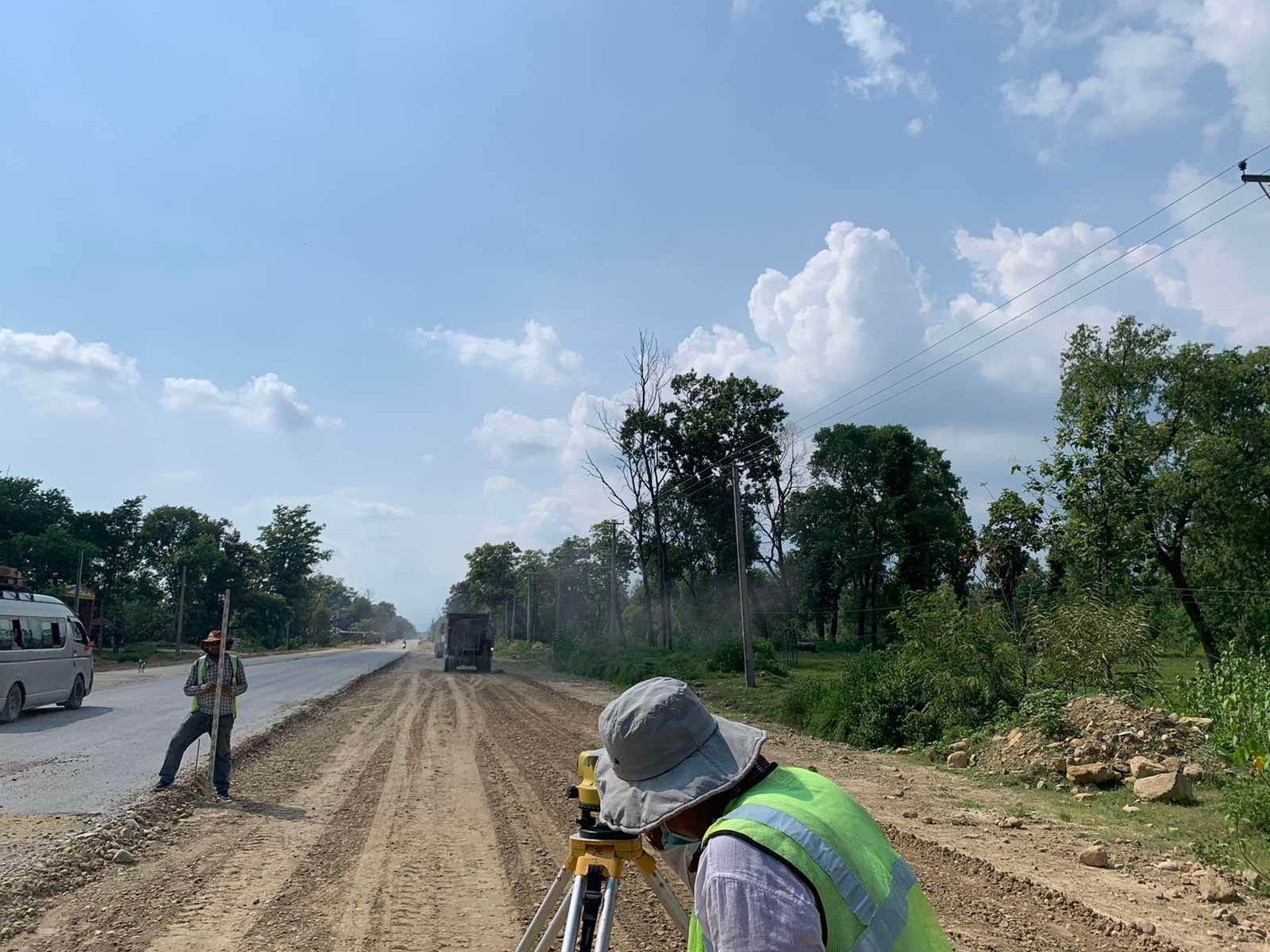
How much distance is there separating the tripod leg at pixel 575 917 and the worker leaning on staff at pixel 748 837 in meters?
0.50

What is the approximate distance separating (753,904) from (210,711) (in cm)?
1057

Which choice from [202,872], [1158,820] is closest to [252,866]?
[202,872]

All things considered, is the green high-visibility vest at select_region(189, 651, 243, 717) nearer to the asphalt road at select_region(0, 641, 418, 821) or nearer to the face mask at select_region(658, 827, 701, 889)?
the asphalt road at select_region(0, 641, 418, 821)

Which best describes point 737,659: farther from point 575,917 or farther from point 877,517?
point 575,917

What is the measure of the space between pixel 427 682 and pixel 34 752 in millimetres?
19696

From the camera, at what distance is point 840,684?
1830 cm

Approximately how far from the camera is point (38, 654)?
57.1ft

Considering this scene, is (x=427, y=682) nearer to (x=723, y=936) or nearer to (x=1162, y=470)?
(x=1162, y=470)

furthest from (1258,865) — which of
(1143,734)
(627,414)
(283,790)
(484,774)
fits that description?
(627,414)

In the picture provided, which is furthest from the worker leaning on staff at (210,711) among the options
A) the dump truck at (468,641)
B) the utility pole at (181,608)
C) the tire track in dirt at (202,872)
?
the utility pole at (181,608)

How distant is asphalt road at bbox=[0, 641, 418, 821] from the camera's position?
33.2 feet

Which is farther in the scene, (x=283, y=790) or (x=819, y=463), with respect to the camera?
(x=819, y=463)

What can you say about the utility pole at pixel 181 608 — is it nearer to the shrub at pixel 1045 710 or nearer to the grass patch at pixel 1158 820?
the shrub at pixel 1045 710

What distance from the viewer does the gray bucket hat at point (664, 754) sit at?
188 centimetres
